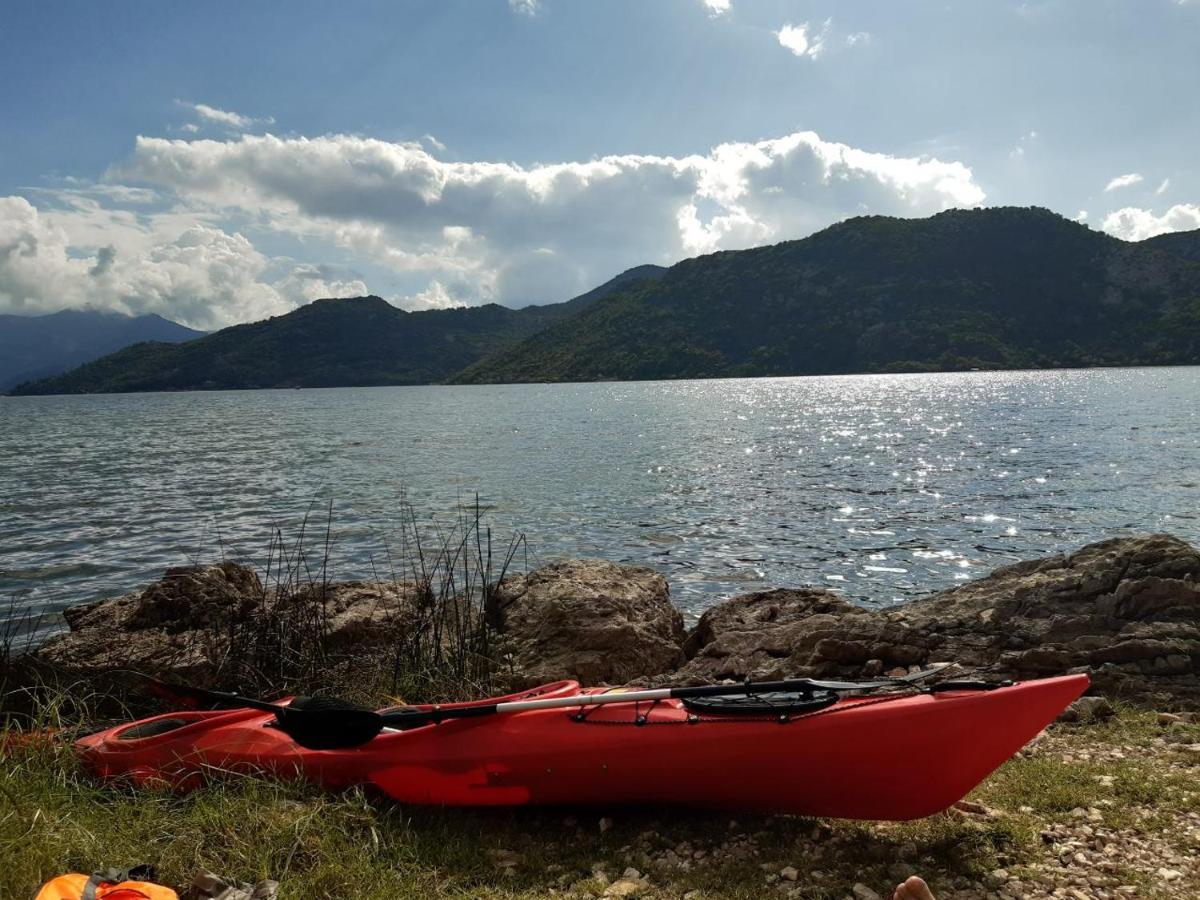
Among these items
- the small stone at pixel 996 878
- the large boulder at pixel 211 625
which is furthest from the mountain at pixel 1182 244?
the small stone at pixel 996 878

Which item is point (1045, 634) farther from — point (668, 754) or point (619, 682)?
point (668, 754)

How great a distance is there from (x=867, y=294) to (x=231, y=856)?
174586 millimetres

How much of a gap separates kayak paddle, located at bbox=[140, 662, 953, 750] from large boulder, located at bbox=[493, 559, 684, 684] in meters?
2.69

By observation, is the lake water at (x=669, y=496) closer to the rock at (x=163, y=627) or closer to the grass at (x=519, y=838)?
the rock at (x=163, y=627)

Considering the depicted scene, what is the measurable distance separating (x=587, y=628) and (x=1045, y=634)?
4.55 m

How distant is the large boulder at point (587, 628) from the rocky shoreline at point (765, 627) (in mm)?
20

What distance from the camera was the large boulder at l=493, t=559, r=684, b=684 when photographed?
8.03 meters

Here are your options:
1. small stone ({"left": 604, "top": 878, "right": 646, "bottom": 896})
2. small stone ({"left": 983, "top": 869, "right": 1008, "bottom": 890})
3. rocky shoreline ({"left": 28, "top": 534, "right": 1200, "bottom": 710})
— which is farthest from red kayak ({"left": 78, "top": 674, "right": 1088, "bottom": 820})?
rocky shoreline ({"left": 28, "top": 534, "right": 1200, "bottom": 710})

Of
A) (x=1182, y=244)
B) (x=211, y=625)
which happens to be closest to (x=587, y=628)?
(x=211, y=625)

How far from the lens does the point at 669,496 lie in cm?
2125

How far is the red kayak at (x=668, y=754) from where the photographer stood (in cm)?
421

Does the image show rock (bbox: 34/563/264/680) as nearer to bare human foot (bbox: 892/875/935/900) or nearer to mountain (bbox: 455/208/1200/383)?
bare human foot (bbox: 892/875/935/900)

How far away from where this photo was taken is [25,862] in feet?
11.7

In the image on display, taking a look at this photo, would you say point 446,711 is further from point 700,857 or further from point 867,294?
point 867,294
